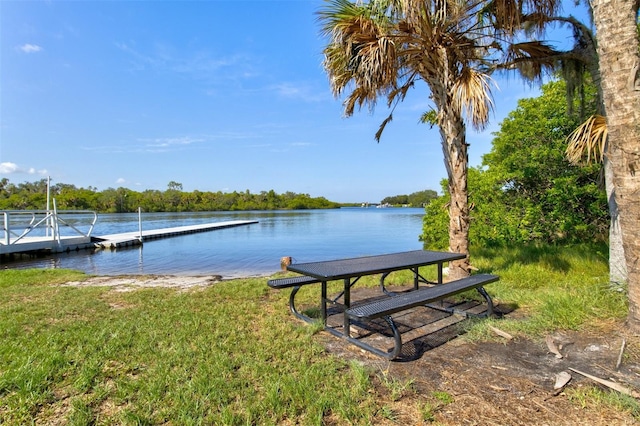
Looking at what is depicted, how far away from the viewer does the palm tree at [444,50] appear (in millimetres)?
4297

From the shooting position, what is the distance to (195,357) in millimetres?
2664

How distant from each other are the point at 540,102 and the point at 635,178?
736cm

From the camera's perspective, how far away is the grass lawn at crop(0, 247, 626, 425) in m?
1.96

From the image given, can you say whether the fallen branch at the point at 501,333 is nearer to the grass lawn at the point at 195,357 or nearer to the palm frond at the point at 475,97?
the grass lawn at the point at 195,357

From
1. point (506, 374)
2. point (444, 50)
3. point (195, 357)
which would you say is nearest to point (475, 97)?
point (444, 50)

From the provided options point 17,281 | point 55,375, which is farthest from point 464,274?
point 17,281

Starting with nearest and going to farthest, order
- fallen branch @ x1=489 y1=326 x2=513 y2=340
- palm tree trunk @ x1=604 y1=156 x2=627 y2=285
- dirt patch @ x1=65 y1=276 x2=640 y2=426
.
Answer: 1. dirt patch @ x1=65 y1=276 x2=640 y2=426
2. fallen branch @ x1=489 y1=326 x2=513 y2=340
3. palm tree trunk @ x1=604 y1=156 x2=627 y2=285

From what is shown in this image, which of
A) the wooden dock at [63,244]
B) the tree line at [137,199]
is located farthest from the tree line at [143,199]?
the wooden dock at [63,244]

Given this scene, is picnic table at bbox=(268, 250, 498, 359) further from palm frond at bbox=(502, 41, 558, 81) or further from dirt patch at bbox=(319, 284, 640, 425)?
palm frond at bbox=(502, 41, 558, 81)

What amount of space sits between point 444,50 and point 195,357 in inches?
193

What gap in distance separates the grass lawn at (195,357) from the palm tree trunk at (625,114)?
2.52ft

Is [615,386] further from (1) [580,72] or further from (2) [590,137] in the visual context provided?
(1) [580,72]

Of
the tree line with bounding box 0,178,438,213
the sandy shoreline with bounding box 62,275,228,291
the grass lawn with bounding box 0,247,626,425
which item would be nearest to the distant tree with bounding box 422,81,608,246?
the grass lawn with bounding box 0,247,626,425

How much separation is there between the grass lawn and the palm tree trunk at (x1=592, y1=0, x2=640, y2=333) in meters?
0.77
